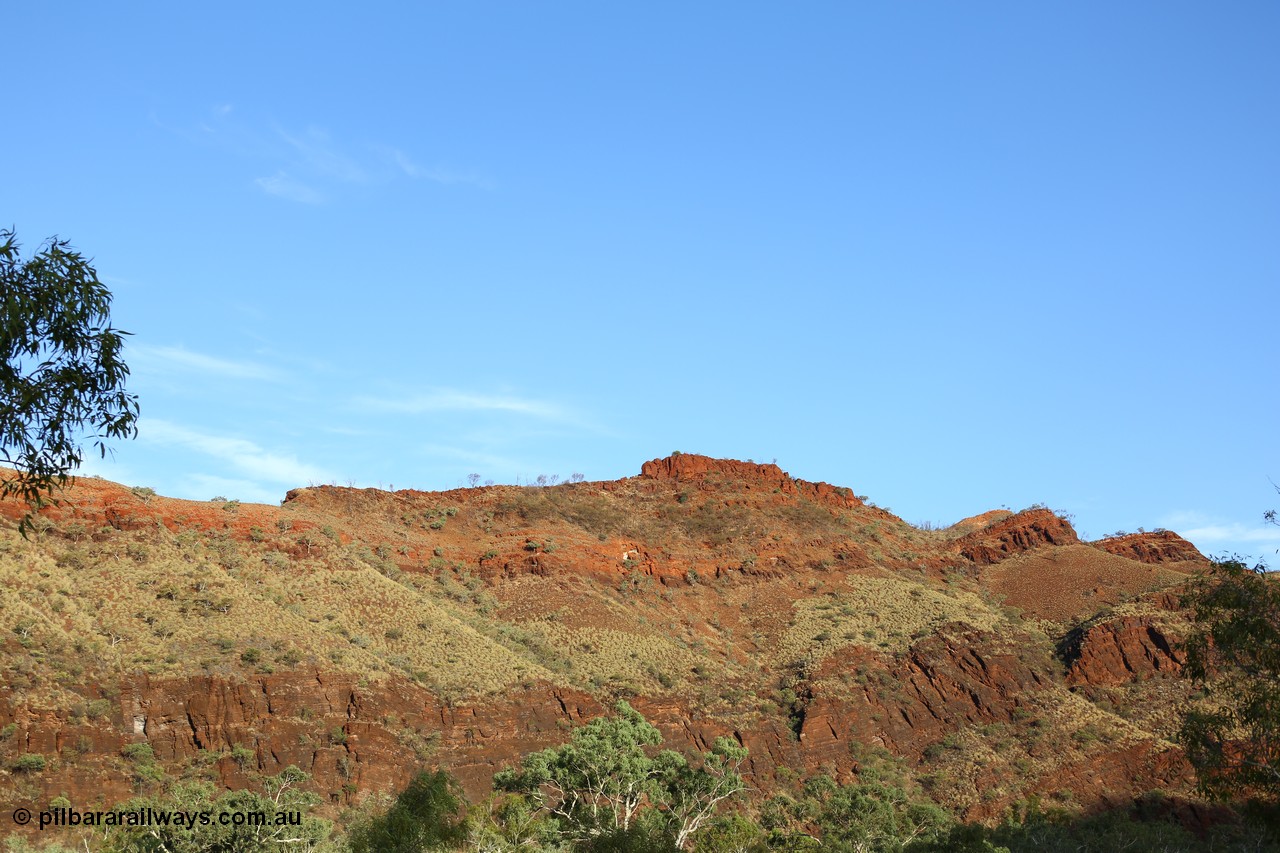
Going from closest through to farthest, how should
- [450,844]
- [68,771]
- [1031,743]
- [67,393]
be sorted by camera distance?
[67,393] < [450,844] < [68,771] < [1031,743]

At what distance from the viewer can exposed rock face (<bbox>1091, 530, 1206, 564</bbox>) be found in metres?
84.7

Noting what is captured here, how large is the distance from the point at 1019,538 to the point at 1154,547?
390 inches

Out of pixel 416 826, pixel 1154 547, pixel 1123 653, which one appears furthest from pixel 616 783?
pixel 1154 547

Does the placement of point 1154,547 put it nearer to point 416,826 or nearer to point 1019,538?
point 1019,538

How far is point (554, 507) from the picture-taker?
83.1m

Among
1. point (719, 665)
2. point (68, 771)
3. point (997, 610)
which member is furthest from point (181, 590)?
point (997, 610)

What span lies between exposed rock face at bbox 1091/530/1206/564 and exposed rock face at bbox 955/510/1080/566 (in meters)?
2.71

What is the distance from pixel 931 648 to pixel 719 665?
40.2ft

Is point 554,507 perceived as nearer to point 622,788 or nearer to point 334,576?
point 334,576

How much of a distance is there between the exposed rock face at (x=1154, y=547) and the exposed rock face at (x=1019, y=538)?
271 centimetres

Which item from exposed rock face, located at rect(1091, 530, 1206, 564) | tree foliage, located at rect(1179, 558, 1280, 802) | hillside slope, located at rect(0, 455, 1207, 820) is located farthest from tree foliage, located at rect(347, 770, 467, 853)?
exposed rock face, located at rect(1091, 530, 1206, 564)

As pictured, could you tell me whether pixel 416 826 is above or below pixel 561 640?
below

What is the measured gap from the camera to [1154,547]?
282 ft

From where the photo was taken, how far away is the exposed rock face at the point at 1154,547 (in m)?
84.7
